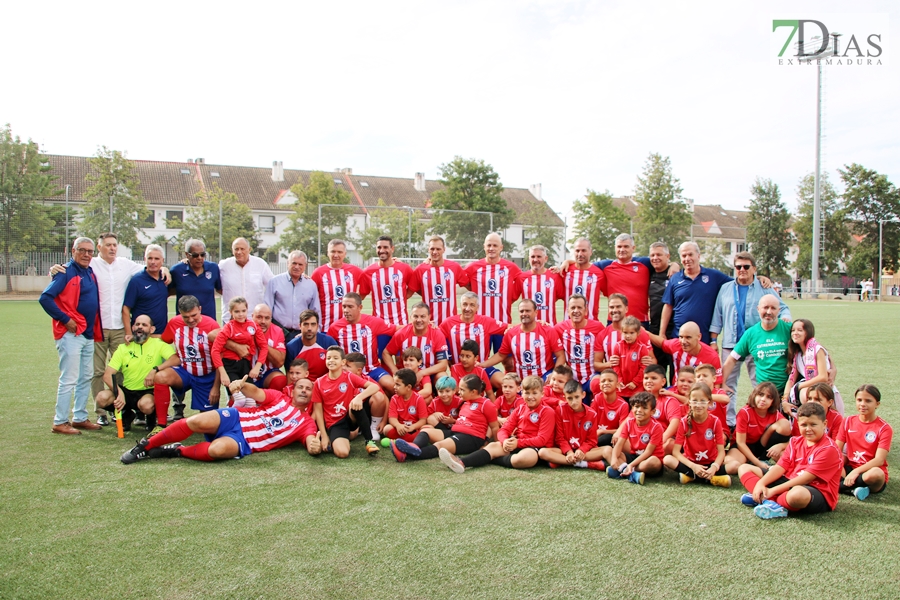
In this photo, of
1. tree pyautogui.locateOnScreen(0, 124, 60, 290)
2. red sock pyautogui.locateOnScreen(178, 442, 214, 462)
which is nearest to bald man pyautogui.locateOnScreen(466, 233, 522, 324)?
red sock pyautogui.locateOnScreen(178, 442, 214, 462)

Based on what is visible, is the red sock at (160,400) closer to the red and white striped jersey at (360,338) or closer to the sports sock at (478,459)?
the red and white striped jersey at (360,338)

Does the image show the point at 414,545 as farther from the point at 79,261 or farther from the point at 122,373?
the point at 79,261

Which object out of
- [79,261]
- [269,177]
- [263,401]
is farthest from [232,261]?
[269,177]

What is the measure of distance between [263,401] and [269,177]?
4198 cm

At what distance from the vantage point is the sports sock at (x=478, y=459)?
493 centimetres

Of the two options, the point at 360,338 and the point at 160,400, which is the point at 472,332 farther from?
the point at 160,400

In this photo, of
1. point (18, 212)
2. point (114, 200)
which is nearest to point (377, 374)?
point (114, 200)

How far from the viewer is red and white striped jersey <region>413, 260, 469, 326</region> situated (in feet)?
23.1

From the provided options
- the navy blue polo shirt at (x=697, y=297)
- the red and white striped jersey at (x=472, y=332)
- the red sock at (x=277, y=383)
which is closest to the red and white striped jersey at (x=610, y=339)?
the navy blue polo shirt at (x=697, y=297)

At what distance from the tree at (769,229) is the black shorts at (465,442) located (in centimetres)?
4312

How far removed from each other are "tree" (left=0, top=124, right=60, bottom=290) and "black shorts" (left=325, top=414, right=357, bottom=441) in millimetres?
23803

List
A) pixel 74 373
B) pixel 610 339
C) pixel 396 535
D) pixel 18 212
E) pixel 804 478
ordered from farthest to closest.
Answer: pixel 18 212 → pixel 610 339 → pixel 74 373 → pixel 804 478 → pixel 396 535

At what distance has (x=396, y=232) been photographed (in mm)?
20594

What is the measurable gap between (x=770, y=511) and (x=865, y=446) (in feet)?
3.74
